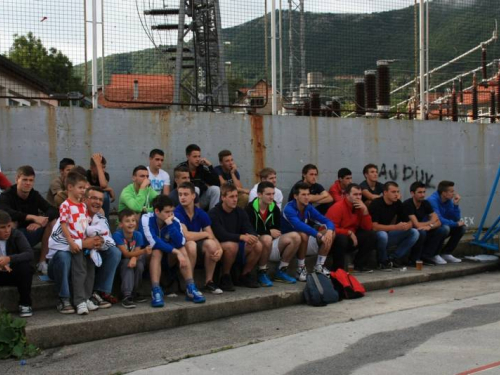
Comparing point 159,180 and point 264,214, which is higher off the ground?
point 159,180

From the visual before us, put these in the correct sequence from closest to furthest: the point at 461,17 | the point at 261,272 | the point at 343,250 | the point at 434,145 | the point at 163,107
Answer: the point at 261,272 < the point at 343,250 < the point at 163,107 < the point at 434,145 < the point at 461,17

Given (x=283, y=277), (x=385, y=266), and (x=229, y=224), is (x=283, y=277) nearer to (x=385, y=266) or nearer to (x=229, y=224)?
(x=229, y=224)

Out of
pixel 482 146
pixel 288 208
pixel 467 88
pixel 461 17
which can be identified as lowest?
pixel 288 208

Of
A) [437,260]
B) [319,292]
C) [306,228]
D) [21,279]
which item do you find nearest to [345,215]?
[306,228]

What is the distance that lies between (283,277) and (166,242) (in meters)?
1.82

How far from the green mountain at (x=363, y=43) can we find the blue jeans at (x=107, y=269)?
3549 mm

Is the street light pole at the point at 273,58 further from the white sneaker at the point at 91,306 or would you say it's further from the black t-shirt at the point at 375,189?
the white sneaker at the point at 91,306

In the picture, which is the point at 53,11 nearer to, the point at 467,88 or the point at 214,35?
the point at 214,35

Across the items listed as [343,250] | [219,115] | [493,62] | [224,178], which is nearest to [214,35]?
[219,115]

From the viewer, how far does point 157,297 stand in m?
6.39

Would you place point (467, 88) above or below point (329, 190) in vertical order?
above

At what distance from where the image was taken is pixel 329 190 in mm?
9633

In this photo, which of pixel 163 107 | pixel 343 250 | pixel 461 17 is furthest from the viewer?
pixel 461 17

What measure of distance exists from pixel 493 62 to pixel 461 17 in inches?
49.4
